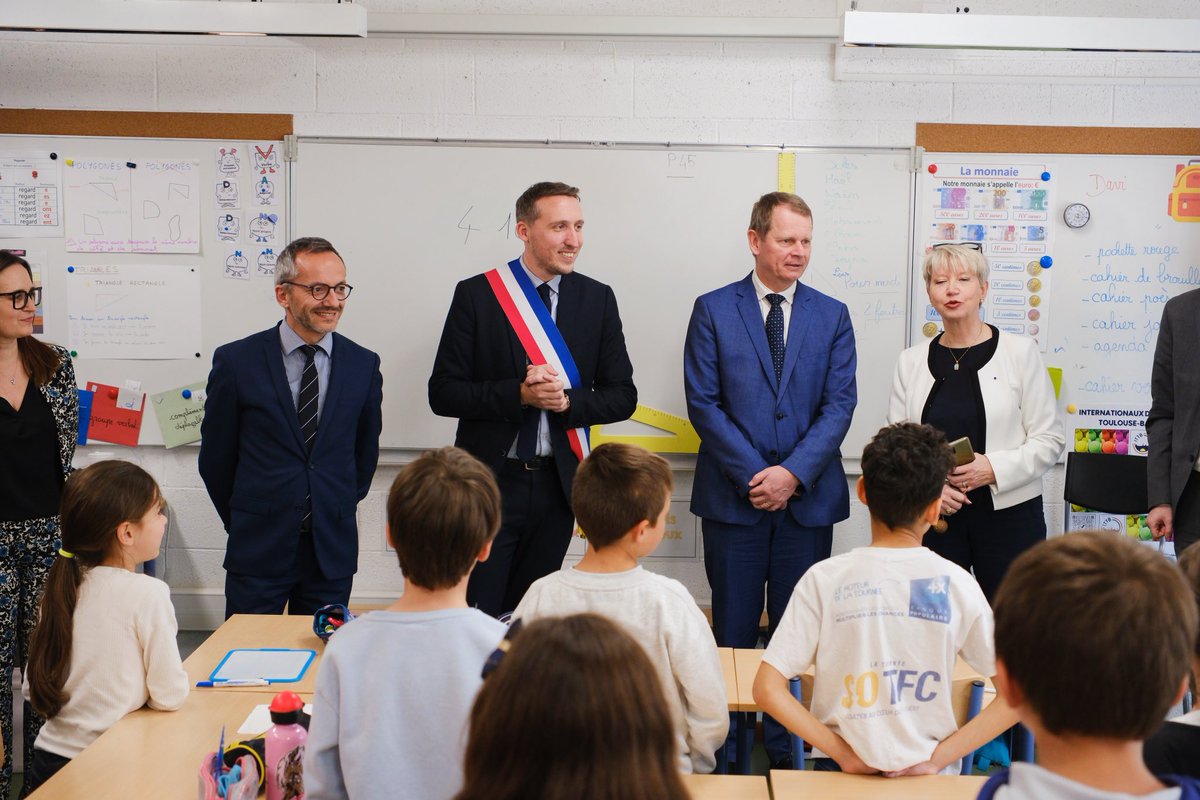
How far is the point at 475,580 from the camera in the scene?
3.16 meters

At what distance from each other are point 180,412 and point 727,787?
122 inches

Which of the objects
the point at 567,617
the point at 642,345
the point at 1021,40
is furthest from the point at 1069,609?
the point at 642,345

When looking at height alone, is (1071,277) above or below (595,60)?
below

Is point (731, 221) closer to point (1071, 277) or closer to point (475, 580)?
point (1071, 277)

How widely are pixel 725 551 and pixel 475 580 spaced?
0.79 meters

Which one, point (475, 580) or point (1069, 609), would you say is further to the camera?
point (475, 580)

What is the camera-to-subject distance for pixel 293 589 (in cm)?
A: 297

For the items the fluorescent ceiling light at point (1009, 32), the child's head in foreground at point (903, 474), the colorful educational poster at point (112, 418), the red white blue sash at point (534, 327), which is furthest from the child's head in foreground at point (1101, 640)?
the colorful educational poster at point (112, 418)

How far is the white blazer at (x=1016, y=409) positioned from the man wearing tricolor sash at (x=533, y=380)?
101 cm

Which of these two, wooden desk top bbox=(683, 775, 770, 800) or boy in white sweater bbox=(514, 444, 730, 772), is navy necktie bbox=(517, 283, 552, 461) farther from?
wooden desk top bbox=(683, 775, 770, 800)

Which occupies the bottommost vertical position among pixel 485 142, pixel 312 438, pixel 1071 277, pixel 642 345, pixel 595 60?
pixel 312 438

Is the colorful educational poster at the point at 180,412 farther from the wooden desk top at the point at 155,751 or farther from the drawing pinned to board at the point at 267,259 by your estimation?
the wooden desk top at the point at 155,751

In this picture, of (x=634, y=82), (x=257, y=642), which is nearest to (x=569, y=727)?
(x=257, y=642)

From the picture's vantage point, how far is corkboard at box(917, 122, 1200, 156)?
13.0ft
